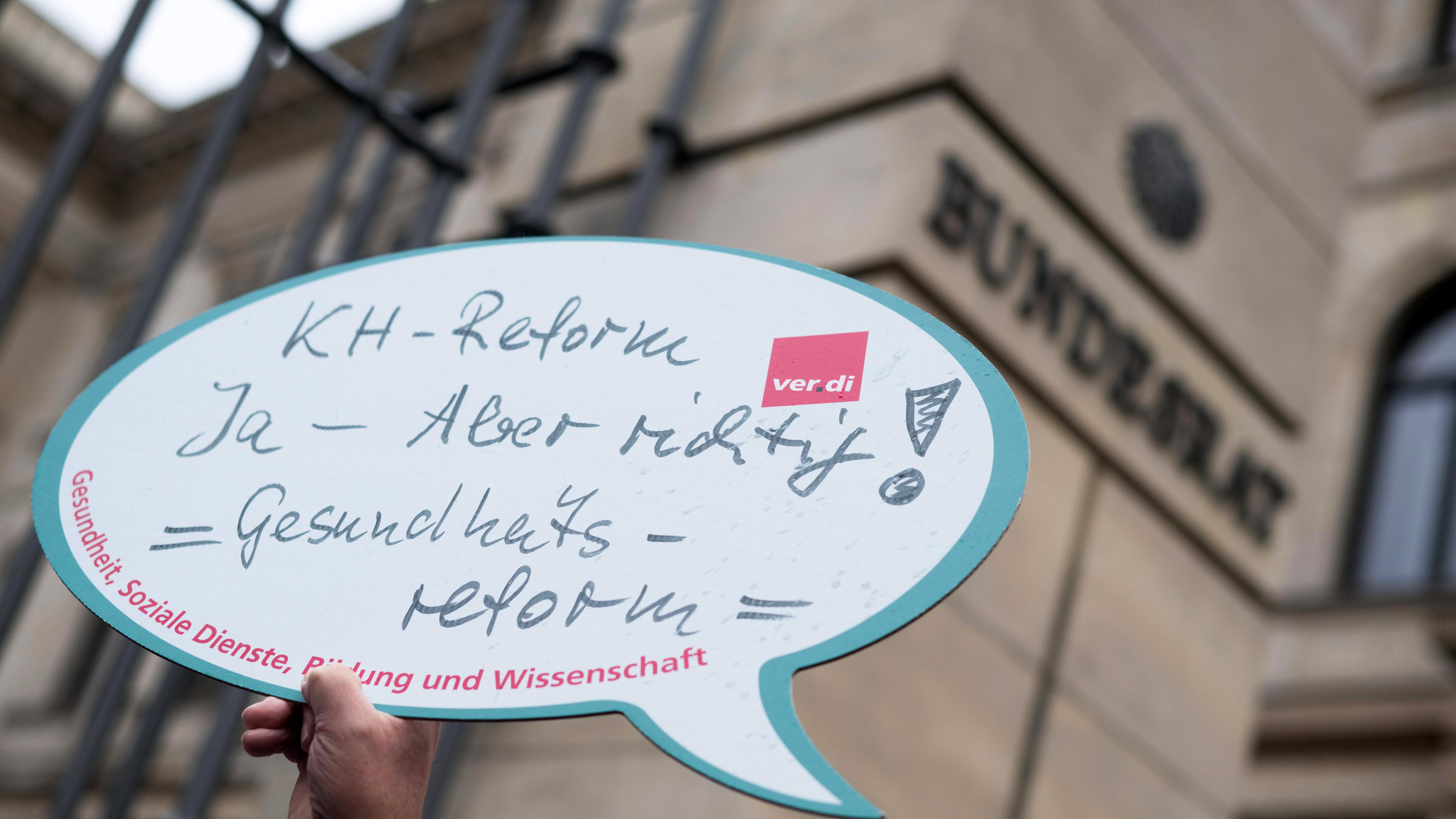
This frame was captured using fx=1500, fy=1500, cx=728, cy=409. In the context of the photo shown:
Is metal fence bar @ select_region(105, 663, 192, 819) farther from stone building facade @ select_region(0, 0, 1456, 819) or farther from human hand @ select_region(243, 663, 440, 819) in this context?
human hand @ select_region(243, 663, 440, 819)

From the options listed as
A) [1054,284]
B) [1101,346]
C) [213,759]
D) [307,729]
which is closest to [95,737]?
[213,759]

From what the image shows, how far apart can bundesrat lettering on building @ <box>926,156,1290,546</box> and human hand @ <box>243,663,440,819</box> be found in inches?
100

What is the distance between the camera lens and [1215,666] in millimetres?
4379

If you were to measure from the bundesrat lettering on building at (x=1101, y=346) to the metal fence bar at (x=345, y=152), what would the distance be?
1.34 metres

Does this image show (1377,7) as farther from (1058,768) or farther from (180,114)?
(180,114)

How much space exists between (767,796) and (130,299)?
1506 centimetres

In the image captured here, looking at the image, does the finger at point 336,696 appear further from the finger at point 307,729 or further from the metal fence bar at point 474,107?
the metal fence bar at point 474,107

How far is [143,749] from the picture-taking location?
10.4 feet

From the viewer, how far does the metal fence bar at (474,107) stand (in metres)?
3.71

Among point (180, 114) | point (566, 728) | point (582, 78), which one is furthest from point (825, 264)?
point (180, 114)

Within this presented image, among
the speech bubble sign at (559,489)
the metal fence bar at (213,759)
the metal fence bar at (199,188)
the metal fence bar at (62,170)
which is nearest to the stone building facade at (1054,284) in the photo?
the metal fence bar at (213,759)

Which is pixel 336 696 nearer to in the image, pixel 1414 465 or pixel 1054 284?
pixel 1054 284

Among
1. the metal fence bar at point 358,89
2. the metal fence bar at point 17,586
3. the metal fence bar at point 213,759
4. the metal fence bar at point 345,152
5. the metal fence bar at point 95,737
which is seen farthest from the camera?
the metal fence bar at point 345,152

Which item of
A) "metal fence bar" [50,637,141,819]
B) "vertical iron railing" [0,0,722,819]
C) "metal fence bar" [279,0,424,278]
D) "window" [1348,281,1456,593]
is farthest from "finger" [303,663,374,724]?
"window" [1348,281,1456,593]
